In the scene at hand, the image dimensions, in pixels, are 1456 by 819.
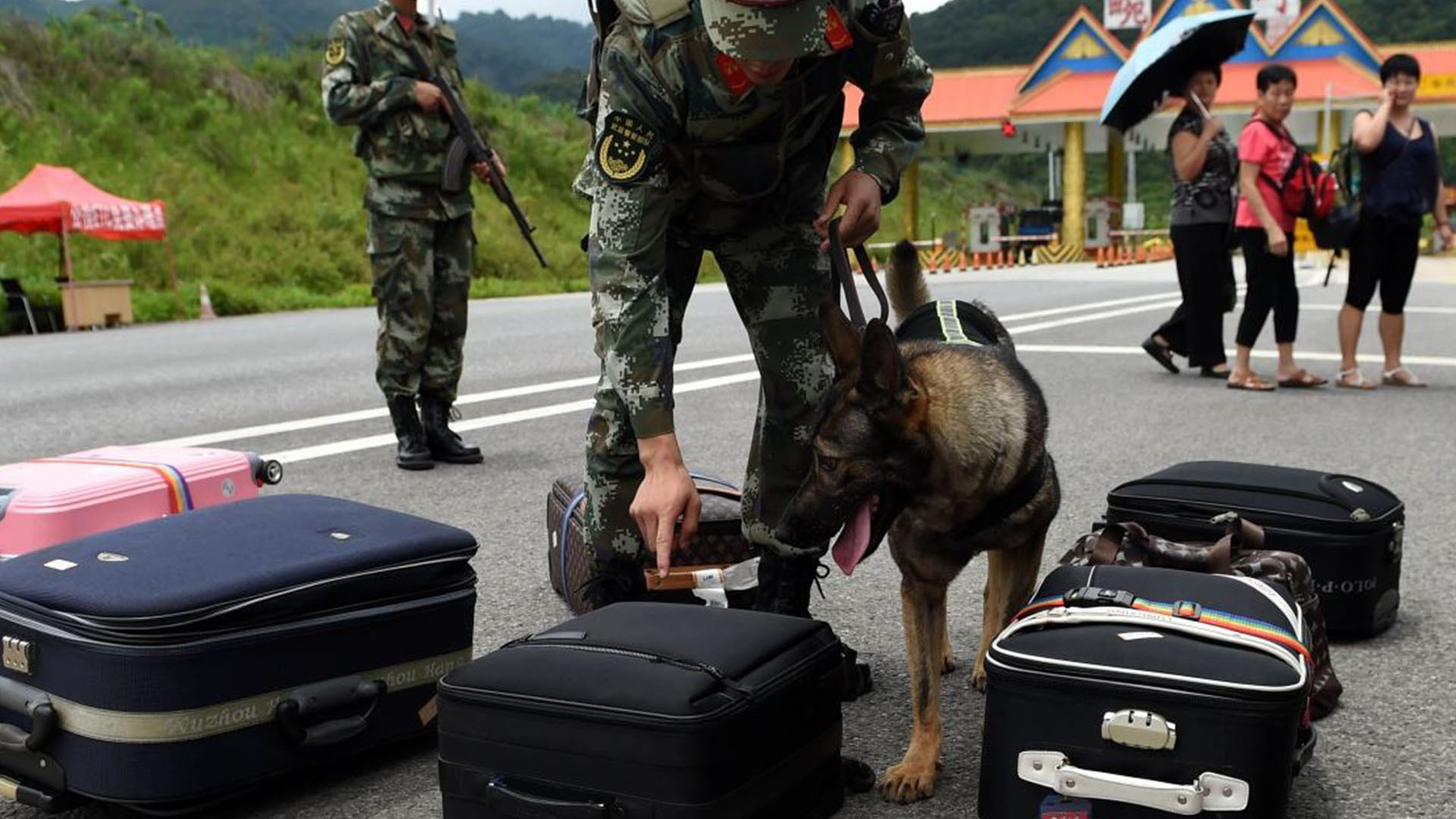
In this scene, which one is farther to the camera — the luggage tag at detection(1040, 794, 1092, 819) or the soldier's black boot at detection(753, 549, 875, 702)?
the soldier's black boot at detection(753, 549, 875, 702)

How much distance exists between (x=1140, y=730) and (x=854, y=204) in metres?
1.36

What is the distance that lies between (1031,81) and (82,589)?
35.5 metres

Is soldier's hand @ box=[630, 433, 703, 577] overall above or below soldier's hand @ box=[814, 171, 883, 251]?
below

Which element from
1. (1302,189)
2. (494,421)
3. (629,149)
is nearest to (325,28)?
(494,421)

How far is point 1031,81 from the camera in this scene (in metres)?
35.3

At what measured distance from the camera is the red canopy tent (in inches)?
677

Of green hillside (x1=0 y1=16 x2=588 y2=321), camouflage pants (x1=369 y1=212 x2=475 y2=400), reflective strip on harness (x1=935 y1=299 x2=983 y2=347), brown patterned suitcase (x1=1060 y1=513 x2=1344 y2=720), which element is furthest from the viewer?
green hillside (x1=0 y1=16 x2=588 y2=321)

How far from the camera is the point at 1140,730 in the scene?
2.01m

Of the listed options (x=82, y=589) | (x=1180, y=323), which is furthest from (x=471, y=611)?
(x=1180, y=323)

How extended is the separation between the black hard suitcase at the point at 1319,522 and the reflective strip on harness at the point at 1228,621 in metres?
0.92

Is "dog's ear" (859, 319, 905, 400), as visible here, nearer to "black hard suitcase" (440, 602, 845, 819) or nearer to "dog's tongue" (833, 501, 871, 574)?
"dog's tongue" (833, 501, 871, 574)

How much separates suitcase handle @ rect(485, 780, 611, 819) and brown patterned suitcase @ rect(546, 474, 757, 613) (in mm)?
1171

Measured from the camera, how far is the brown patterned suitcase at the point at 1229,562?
9.02 feet

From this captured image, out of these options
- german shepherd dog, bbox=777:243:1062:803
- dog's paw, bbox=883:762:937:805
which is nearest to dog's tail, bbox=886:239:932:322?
german shepherd dog, bbox=777:243:1062:803
